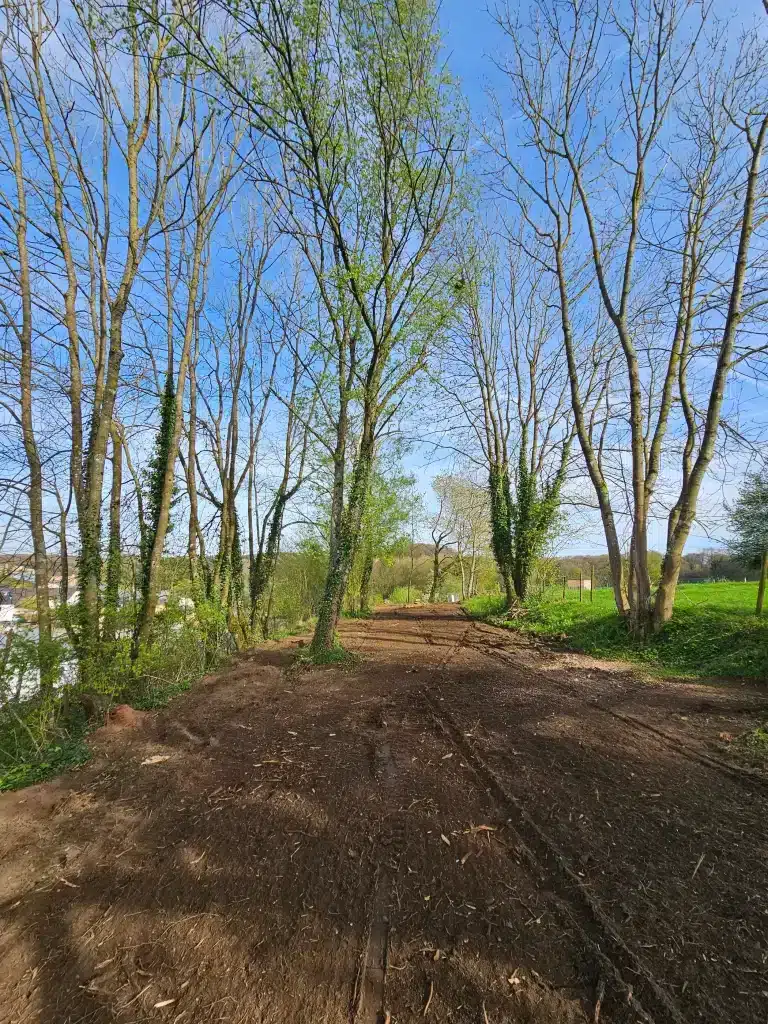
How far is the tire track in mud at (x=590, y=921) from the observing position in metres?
1.71

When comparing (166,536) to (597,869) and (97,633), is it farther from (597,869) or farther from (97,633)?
(597,869)

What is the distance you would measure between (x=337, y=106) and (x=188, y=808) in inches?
371

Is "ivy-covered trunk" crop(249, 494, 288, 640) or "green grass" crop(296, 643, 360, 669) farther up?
"ivy-covered trunk" crop(249, 494, 288, 640)

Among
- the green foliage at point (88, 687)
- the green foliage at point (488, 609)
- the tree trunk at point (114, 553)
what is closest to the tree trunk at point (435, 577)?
the green foliage at point (488, 609)

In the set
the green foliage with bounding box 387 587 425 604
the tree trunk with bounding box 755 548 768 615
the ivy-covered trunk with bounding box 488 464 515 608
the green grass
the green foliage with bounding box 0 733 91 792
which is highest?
the ivy-covered trunk with bounding box 488 464 515 608

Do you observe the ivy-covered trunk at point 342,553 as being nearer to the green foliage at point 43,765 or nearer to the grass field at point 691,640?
the green foliage at point 43,765

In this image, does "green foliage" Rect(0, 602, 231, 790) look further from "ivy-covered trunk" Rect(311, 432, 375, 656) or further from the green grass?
"ivy-covered trunk" Rect(311, 432, 375, 656)

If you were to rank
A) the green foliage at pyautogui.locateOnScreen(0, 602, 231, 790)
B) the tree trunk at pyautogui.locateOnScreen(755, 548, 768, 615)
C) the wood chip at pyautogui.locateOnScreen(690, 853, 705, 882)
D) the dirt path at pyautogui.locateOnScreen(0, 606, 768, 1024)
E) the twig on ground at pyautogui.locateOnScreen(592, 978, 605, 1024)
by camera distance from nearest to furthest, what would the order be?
the twig on ground at pyautogui.locateOnScreen(592, 978, 605, 1024)
the dirt path at pyautogui.locateOnScreen(0, 606, 768, 1024)
the wood chip at pyautogui.locateOnScreen(690, 853, 705, 882)
the green foliage at pyautogui.locateOnScreen(0, 602, 231, 790)
the tree trunk at pyautogui.locateOnScreen(755, 548, 768, 615)

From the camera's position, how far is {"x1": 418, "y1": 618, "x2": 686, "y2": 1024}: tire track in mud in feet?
5.60

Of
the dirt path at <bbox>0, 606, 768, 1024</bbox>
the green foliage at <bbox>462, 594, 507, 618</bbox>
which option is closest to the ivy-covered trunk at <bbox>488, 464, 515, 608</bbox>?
the green foliage at <bbox>462, 594, 507, 618</bbox>

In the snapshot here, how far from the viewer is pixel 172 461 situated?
9289mm

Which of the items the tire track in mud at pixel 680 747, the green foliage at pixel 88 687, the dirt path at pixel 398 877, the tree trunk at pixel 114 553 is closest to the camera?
the dirt path at pixel 398 877

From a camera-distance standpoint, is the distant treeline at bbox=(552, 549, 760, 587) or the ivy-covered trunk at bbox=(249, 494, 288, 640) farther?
the distant treeline at bbox=(552, 549, 760, 587)

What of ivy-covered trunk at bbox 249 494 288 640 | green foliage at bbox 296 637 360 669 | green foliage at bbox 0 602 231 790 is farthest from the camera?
ivy-covered trunk at bbox 249 494 288 640
